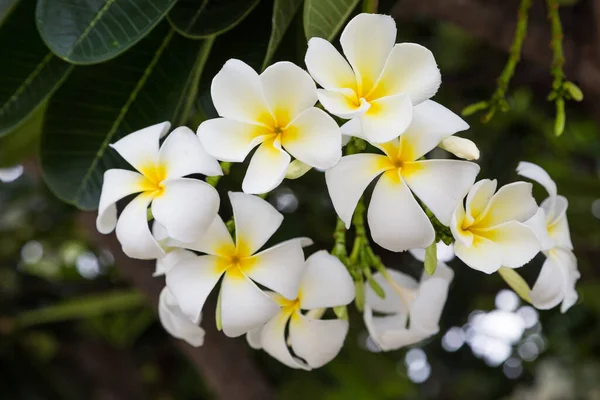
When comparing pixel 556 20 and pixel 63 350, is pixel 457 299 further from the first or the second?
pixel 63 350

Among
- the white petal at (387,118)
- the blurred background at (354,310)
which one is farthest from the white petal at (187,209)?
the blurred background at (354,310)

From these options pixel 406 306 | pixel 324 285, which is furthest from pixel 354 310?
pixel 324 285

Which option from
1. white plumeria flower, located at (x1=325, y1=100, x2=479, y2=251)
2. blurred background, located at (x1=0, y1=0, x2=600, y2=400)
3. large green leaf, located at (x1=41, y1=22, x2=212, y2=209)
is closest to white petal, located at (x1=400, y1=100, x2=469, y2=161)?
white plumeria flower, located at (x1=325, y1=100, x2=479, y2=251)

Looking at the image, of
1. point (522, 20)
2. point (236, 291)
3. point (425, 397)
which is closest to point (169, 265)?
point (236, 291)

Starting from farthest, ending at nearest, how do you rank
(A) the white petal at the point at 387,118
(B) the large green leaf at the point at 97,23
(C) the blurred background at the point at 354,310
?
(C) the blurred background at the point at 354,310, (B) the large green leaf at the point at 97,23, (A) the white petal at the point at 387,118

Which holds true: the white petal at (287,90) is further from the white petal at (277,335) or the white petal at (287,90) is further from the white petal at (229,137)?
the white petal at (277,335)

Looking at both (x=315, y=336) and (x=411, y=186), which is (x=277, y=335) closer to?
(x=315, y=336)
